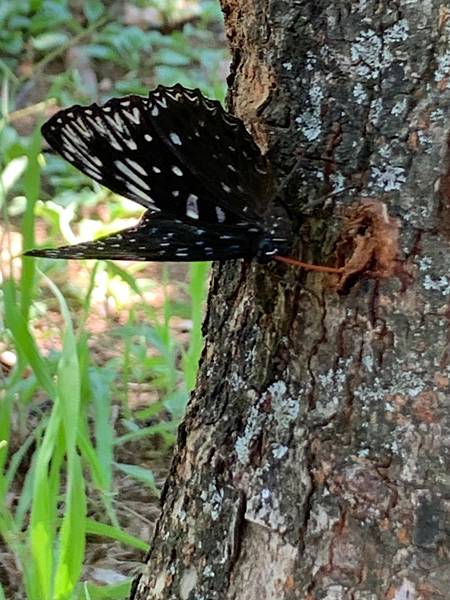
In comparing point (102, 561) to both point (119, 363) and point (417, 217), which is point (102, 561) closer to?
point (119, 363)

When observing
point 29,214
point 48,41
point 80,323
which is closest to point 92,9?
point 48,41

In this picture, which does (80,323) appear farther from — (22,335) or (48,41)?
(48,41)

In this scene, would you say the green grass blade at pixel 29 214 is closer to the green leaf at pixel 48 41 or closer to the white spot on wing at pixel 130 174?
the white spot on wing at pixel 130 174

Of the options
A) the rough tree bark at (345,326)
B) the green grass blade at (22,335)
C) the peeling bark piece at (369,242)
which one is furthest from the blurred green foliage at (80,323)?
the peeling bark piece at (369,242)

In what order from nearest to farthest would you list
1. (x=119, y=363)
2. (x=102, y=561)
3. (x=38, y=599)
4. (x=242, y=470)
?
Result: (x=242, y=470) < (x=38, y=599) < (x=102, y=561) < (x=119, y=363)

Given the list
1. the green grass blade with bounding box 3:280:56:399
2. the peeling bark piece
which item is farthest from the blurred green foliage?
the peeling bark piece

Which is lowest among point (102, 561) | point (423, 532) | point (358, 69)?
point (102, 561)

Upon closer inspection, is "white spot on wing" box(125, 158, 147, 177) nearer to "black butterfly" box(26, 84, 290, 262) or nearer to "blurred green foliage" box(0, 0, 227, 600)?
"black butterfly" box(26, 84, 290, 262)

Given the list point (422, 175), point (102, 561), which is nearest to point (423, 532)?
point (422, 175)
